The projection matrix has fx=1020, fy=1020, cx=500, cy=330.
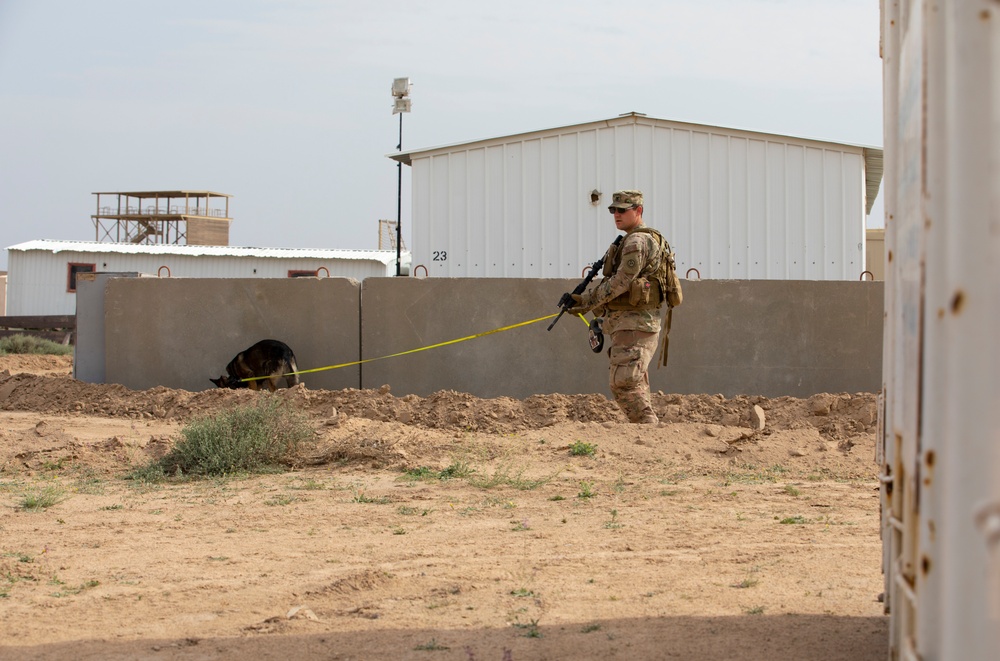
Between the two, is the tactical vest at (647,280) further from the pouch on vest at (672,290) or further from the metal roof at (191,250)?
the metal roof at (191,250)

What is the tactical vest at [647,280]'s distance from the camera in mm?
7918

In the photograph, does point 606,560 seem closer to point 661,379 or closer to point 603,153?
point 661,379

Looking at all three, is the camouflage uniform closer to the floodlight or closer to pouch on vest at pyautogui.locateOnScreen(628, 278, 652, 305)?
pouch on vest at pyautogui.locateOnScreen(628, 278, 652, 305)

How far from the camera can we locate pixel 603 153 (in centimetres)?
1465

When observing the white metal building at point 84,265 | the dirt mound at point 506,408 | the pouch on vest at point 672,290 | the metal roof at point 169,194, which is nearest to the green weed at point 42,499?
the dirt mound at point 506,408

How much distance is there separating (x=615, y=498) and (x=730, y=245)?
8897 mm

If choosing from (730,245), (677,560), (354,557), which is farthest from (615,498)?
(730,245)

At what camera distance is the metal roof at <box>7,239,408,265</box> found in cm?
3183

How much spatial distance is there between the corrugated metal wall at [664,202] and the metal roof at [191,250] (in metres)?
19.5

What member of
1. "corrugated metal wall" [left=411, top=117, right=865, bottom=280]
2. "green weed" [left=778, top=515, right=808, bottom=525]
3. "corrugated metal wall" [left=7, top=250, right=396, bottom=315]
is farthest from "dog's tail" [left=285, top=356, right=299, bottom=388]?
"corrugated metal wall" [left=7, top=250, right=396, bottom=315]

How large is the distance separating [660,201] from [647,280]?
6.84m

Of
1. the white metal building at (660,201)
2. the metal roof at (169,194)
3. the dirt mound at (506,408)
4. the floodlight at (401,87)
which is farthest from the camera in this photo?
the metal roof at (169,194)

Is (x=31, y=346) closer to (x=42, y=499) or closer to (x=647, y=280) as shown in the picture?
(x=42, y=499)

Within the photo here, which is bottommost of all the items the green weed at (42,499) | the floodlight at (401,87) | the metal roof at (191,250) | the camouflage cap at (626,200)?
the green weed at (42,499)
